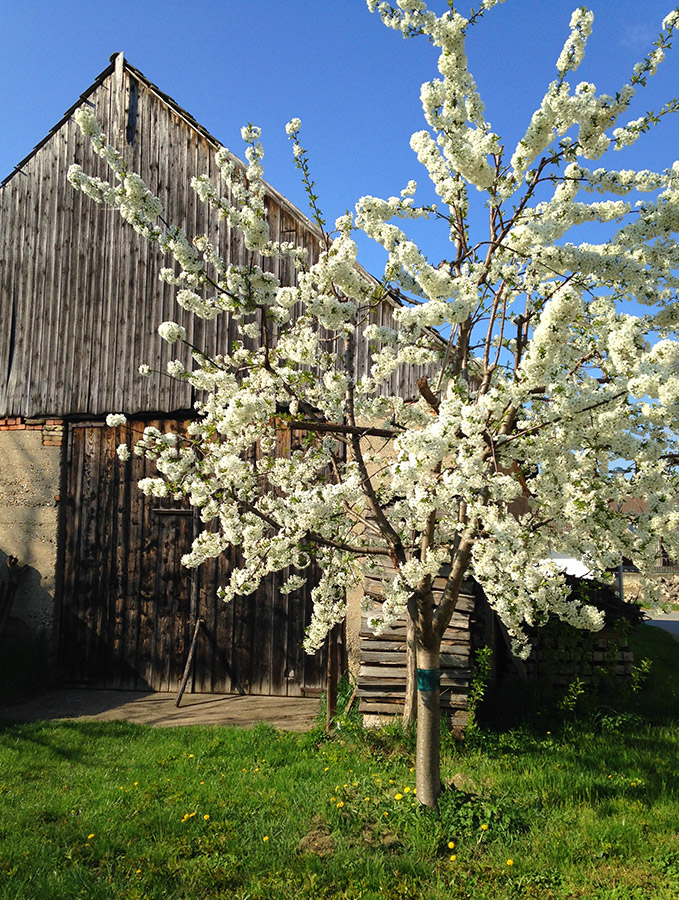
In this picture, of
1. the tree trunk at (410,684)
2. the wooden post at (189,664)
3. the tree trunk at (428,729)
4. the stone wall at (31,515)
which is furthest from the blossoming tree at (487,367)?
the stone wall at (31,515)

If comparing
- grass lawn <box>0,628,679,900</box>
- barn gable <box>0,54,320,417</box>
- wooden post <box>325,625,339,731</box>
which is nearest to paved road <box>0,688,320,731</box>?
wooden post <box>325,625,339,731</box>

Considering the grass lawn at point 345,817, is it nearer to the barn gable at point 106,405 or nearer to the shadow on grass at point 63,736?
A: the shadow on grass at point 63,736

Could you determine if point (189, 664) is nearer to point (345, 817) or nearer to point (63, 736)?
point (63, 736)

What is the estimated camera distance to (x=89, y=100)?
8594 millimetres

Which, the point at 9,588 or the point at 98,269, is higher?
the point at 98,269

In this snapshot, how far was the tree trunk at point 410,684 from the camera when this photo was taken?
5391 millimetres

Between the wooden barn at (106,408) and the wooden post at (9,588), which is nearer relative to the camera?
the wooden barn at (106,408)

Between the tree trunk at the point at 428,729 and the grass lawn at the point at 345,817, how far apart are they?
12 cm

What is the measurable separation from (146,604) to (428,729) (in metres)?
5.06

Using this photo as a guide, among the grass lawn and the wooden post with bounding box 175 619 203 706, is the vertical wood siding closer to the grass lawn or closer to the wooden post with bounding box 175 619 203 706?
the wooden post with bounding box 175 619 203 706

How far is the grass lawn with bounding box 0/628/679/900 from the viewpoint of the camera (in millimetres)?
3367

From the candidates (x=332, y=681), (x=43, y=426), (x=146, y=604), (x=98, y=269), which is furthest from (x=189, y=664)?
(x=98, y=269)

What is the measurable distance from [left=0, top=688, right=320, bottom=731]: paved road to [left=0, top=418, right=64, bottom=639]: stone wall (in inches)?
41.0

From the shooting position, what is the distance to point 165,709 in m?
7.05
